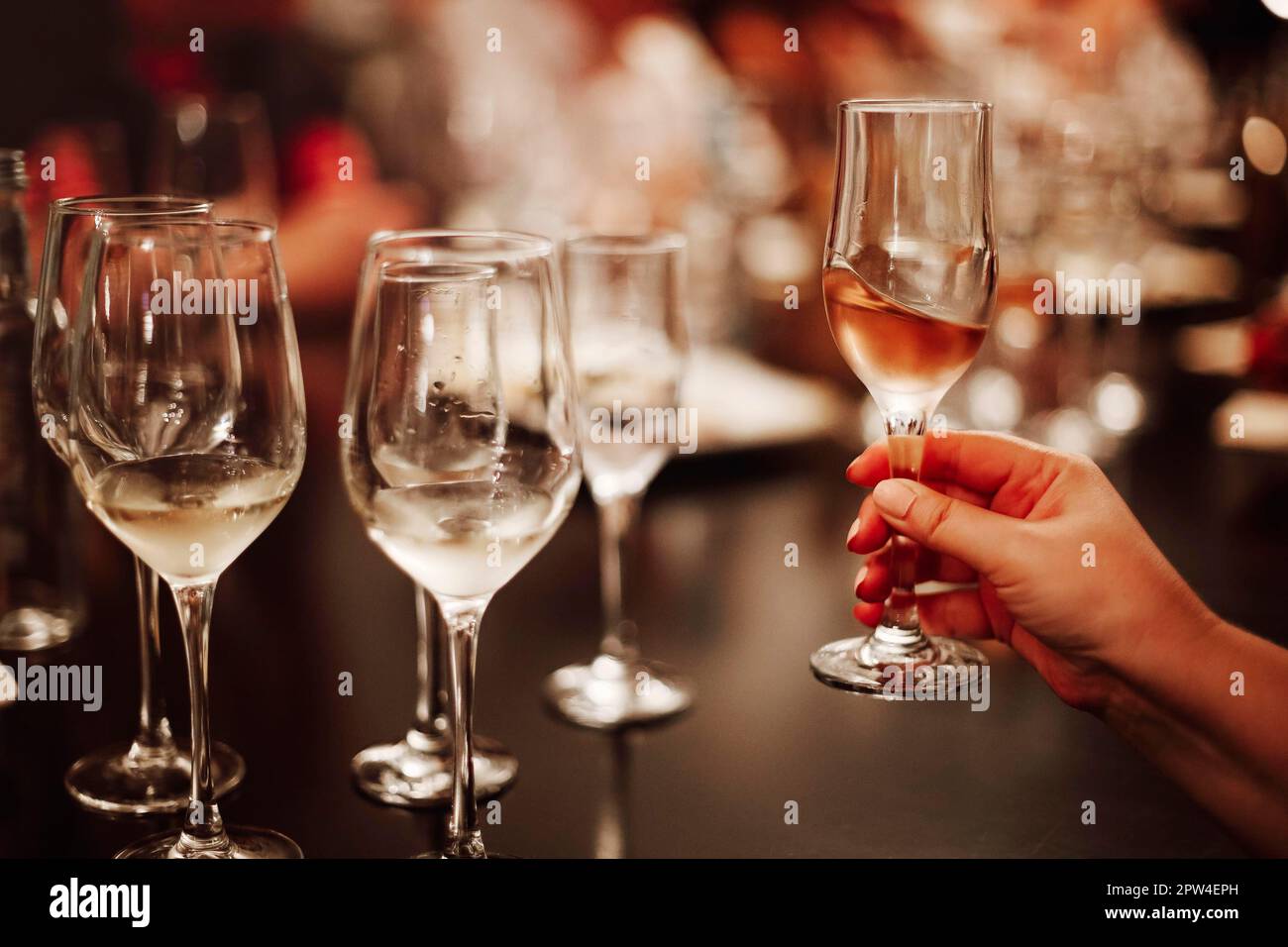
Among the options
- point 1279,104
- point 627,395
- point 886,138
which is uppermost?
point 1279,104

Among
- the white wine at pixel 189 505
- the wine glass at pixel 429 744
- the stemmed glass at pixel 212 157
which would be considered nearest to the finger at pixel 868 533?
the wine glass at pixel 429 744

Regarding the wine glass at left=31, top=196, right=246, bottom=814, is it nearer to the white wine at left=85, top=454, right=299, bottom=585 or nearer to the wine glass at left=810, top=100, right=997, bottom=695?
the white wine at left=85, top=454, right=299, bottom=585

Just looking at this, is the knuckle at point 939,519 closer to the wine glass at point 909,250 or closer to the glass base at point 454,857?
the wine glass at point 909,250

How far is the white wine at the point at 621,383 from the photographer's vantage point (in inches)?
34.4

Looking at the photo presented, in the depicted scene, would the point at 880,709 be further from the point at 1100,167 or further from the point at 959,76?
the point at 959,76

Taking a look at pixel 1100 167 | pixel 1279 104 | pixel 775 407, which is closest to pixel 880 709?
pixel 775 407

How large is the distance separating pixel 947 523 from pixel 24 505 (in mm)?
645

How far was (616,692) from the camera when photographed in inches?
33.2

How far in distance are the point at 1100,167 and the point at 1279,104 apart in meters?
0.85

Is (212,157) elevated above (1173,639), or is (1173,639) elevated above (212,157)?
(212,157)

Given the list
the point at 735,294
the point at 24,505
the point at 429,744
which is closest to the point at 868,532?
the point at 429,744

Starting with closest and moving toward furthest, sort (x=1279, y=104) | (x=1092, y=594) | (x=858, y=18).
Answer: (x=1092, y=594)
(x=1279, y=104)
(x=858, y=18)

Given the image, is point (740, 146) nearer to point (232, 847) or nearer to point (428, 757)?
point (428, 757)
